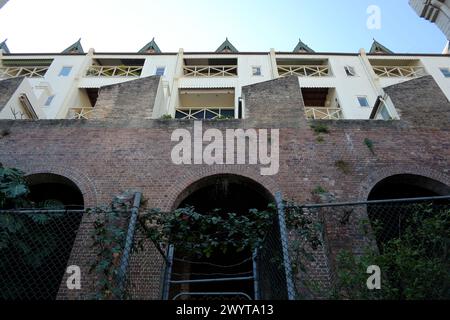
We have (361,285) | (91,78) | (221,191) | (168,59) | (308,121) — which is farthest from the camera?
(168,59)

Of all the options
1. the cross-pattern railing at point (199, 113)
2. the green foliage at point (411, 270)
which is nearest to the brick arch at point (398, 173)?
the green foliage at point (411, 270)

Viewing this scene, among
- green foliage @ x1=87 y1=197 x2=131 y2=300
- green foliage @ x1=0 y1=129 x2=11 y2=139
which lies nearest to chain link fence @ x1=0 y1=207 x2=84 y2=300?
green foliage @ x1=87 y1=197 x2=131 y2=300

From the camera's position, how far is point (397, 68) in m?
20.9

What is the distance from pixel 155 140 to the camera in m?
7.83

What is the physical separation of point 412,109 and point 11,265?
998 centimetres

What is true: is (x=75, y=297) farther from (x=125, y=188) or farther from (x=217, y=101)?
(x=217, y=101)

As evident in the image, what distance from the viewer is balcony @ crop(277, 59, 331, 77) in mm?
20578

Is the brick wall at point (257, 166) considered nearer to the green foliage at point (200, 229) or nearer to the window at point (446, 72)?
the green foliage at point (200, 229)

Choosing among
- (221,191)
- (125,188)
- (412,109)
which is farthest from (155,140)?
(412,109)

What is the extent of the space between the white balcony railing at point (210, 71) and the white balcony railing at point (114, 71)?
332 cm

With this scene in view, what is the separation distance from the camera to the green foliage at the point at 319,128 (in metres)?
7.94

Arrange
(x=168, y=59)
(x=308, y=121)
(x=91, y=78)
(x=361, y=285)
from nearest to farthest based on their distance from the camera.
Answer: (x=361, y=285) < (x=308, y=121) < (x=91, y=78) < (x=168, y=59)

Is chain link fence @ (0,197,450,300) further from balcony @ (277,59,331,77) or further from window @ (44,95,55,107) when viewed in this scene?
balcony @ (277,59,331,77)

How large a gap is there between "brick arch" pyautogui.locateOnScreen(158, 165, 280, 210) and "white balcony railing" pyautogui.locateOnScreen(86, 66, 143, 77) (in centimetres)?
1553
